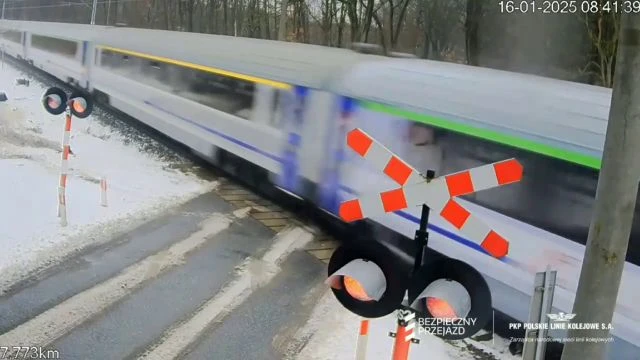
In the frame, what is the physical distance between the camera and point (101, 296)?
134 inches

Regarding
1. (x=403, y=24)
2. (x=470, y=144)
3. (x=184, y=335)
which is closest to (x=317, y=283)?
(x=184, y=335)

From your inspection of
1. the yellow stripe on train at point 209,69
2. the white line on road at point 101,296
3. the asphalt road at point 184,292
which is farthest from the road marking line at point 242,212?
the yellow stripe on train at point 209,69

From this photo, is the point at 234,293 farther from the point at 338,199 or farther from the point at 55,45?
the point at 55,45

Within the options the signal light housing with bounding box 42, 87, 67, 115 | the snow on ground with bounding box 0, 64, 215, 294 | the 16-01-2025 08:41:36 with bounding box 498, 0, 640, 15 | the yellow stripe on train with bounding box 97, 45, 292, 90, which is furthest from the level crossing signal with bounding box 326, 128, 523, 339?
the signal light housing with bounding box 42, 87, 67, 115

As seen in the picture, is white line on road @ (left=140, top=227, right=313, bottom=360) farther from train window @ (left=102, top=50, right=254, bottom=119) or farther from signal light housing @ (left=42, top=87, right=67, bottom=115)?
signal light housing @ (left=42, top=87, right=67, bottom=115)

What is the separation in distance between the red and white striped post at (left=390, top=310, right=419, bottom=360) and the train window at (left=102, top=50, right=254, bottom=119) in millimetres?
3653

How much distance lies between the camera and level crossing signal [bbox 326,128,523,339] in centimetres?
155

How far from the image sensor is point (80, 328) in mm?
3070

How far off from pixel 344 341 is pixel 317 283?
2.03ft

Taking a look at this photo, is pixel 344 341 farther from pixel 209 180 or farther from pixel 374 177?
pixel 209 180

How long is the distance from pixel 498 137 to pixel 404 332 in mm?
1692

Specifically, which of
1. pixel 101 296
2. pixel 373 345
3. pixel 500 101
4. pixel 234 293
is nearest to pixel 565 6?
pixel 500 101

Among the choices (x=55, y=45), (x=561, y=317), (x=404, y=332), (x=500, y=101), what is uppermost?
(x=55, y=45)

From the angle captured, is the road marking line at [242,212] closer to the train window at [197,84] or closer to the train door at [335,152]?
the train door at [335,152]
